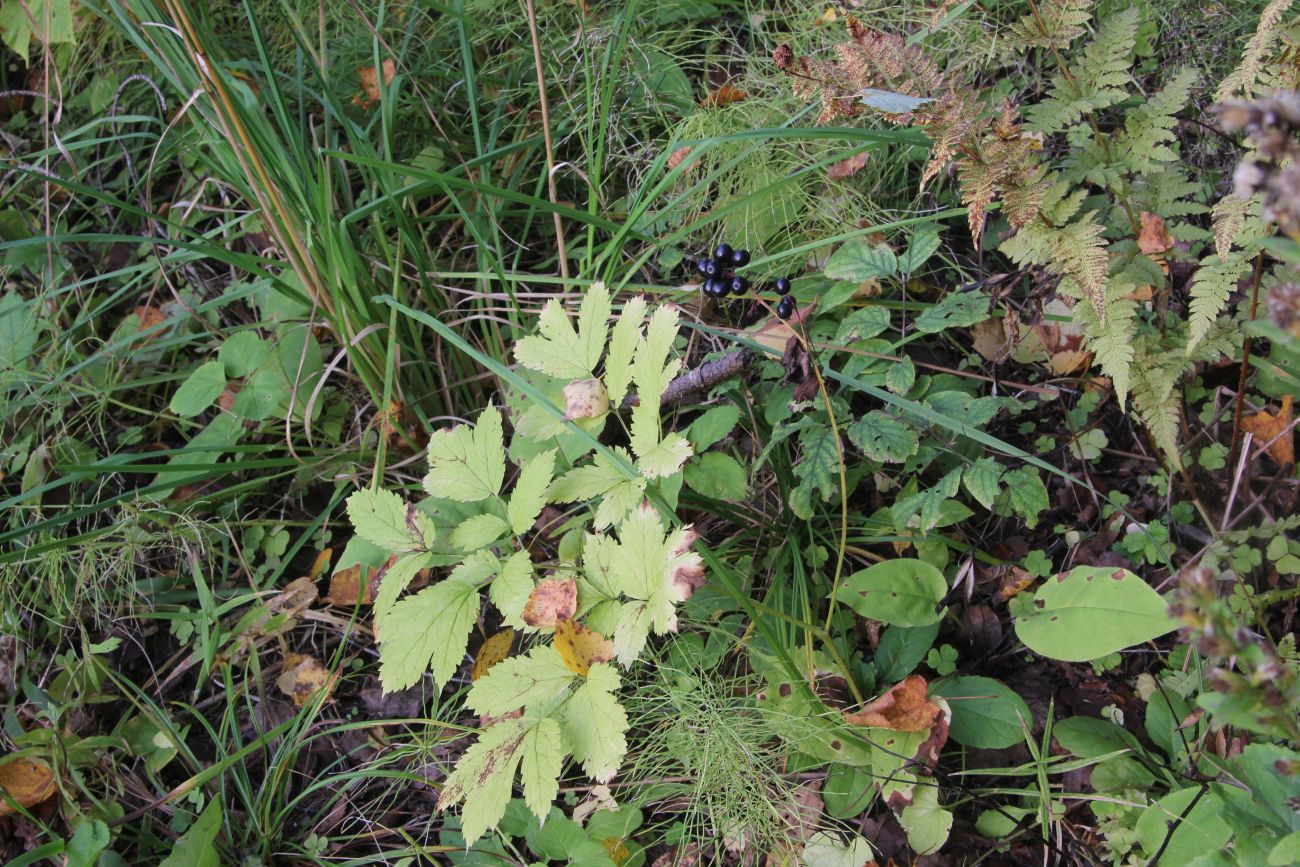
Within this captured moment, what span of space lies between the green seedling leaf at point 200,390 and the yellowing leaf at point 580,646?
1086 mm

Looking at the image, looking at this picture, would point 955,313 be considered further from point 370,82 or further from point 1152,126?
point 370,82

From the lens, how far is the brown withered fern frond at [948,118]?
1269 millimetres

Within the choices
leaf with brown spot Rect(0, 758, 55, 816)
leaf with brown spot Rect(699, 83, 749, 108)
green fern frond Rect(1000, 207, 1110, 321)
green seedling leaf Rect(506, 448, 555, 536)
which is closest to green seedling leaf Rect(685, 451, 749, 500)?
green seedling leaf Rect(506, 448, 555, 536)

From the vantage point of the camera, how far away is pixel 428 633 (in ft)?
3.96

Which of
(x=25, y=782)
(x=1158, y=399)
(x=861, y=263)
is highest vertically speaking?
(x=861, y=263)

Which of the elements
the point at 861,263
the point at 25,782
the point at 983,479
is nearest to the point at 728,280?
the point at 861,263

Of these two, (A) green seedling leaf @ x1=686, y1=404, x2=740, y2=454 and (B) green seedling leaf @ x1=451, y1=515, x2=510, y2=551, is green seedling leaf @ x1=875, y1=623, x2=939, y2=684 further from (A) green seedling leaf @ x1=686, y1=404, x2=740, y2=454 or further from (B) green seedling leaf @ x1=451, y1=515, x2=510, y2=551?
(B) green seedling leaf @ x1=451, y1=515, x2=510, y2=551

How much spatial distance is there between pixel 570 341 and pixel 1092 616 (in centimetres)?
86

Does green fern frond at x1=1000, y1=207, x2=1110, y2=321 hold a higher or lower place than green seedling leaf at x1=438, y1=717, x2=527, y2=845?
higher

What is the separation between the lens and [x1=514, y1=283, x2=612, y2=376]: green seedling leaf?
49.8 inches

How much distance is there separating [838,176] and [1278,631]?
1.18 m

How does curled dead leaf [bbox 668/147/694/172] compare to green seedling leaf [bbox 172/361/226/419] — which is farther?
curled dead leaf [bbox 668/147/694/172]

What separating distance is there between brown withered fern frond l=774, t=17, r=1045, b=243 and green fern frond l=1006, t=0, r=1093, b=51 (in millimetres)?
126

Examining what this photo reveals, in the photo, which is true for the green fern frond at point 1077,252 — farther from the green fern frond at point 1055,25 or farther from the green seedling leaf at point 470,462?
the green seedling leaf at point 470,462
